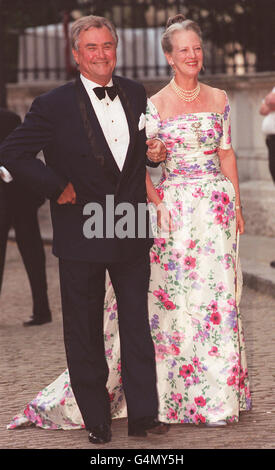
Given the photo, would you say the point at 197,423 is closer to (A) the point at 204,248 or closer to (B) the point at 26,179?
(A) the point at 204,248

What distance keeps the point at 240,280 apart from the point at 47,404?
1105 millimetres

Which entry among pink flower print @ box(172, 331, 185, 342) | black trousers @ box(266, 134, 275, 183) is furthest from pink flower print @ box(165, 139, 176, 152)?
black trousers @ box(266, 134, 275, 183)

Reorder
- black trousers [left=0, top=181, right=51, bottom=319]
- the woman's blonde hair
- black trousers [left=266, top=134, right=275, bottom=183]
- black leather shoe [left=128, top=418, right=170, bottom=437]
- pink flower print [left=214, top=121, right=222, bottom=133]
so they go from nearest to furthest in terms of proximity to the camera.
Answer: black leather shoe [left=128, top=418, right=170, bottom=437] → the woman's blonde hair → pink flower print [left=214, top=121, right=222, bottom=133] → black trousers [left=0, top=181, right=51, bottom=319] → black trousers [left=266, top=134, right=275, bottom=183]

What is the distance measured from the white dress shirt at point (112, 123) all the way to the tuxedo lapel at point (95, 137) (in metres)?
0.03

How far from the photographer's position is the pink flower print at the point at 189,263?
5520mm

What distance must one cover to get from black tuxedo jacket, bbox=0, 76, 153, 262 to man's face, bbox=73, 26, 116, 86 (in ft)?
0.35

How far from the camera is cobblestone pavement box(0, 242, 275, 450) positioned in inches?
204

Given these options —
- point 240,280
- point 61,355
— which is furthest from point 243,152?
point 240,280

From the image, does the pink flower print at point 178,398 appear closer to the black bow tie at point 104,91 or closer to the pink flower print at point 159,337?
the pink flower print at point 159,337

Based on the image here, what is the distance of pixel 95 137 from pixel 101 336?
2.98 ft

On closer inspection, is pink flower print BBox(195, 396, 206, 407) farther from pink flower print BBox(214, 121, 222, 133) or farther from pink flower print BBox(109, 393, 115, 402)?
pink flower print BBox(214, 121, 222, 133)

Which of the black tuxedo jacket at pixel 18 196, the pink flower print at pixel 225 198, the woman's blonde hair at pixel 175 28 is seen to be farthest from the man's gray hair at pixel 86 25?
the black tuxedo jacket at pixel 18 196

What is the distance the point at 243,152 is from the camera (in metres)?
13.1

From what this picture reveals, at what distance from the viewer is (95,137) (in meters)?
4.98
